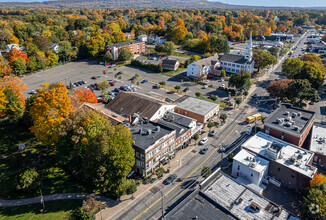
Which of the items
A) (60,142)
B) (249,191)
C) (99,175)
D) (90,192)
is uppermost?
(60,142)

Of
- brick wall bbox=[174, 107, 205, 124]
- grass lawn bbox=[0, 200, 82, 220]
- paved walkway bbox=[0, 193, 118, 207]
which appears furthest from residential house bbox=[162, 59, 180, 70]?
grass lawn bbox=[0, 200, 82, 220]

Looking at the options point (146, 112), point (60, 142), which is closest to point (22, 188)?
point (60, 142)

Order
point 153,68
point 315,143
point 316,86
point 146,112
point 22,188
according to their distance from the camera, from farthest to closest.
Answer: point 153,68
point 316,86
point 146,112
point 315,143
point 22,188

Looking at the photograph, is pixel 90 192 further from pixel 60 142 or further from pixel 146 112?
pixel 146 112

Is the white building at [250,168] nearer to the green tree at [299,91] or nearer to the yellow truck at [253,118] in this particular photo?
the yellow truck at [253,118]

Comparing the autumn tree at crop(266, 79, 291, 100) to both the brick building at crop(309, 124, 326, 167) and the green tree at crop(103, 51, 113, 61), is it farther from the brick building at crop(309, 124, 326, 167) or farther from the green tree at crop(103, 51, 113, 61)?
the green tree at crop(103, 51, 113, 61)

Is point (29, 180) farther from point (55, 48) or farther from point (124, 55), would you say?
point (55, 48)

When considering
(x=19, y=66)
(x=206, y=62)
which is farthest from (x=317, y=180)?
(x=19, y=66)
